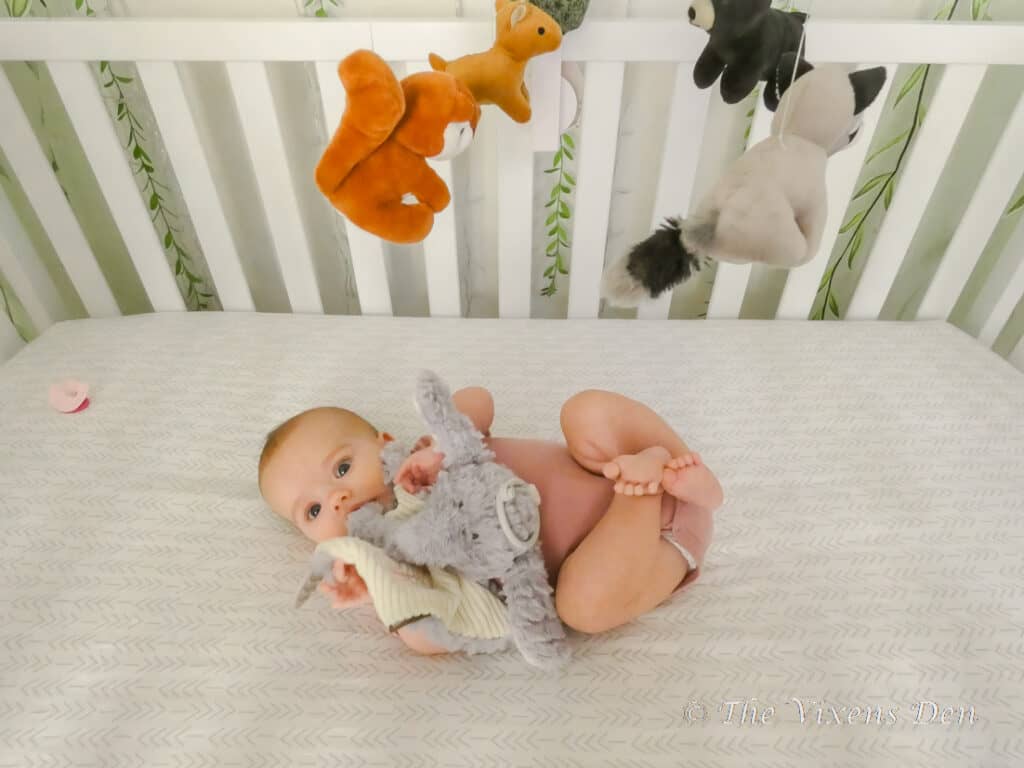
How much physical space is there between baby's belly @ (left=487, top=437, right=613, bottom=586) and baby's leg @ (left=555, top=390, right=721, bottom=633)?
2 cm

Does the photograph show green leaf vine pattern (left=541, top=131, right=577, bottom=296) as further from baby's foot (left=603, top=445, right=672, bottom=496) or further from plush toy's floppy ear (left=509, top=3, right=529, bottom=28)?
baby's foot (left=603, top=445, right=672, bottom=496)

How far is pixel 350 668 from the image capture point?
73cm

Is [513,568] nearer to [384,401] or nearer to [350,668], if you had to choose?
[350,668]

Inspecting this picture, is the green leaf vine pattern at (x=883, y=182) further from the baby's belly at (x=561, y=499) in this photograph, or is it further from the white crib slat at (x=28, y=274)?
the white crib slat at (x=28, y=274)

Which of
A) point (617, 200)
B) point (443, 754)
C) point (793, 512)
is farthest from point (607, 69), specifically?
point (443, 754)

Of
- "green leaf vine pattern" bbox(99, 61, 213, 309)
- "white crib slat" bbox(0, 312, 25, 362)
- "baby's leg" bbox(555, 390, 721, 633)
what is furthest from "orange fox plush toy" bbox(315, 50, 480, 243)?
"white crib slat" bbox(0, 312, 25, 362)

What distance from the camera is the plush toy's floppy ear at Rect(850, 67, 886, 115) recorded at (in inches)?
25.1

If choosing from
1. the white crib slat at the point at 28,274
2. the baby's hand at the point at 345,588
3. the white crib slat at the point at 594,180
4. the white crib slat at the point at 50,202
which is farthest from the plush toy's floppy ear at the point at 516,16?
the white crib slat at the point at 28,274

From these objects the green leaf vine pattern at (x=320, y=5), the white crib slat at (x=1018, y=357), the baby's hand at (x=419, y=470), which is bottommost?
the white crib slat at (x=1018, y=357)

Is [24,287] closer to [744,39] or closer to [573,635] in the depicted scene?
[573,635]

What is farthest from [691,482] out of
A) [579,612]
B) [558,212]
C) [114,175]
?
[114,175]

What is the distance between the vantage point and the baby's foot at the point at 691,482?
71 cm

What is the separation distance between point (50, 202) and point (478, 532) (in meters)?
0.97

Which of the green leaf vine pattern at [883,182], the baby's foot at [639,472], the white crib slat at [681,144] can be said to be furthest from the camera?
the green leaf vine pattern at [883,182]
